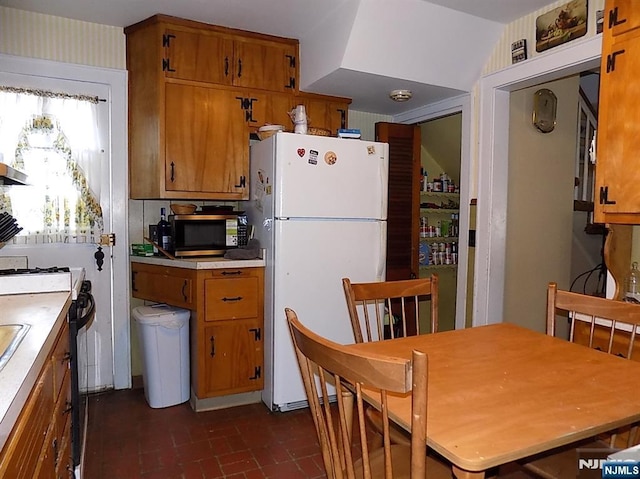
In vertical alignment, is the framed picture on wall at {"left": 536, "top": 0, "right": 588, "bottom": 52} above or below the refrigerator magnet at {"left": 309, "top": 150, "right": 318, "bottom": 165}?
→ above

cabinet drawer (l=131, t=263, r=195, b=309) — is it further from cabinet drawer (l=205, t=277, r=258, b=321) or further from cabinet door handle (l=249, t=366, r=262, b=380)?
cabinet door handle (l=249, t=366, r=262, b=380)

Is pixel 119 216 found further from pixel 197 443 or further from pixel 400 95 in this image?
pixel 400 95

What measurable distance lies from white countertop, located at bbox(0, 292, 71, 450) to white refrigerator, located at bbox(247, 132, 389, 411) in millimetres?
1206

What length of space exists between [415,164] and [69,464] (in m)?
3.09

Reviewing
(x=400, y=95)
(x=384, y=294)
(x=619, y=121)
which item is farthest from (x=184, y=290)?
(x=619, y=121)

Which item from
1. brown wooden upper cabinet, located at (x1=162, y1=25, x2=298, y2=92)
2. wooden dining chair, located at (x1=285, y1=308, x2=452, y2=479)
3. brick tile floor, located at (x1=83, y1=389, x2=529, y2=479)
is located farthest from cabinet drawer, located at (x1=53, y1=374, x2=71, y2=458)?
brown wooden upper cabinet, located at (x1=162, y1=25, x2=298, y2=92)

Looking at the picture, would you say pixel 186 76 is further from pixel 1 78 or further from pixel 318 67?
pixel 1 78

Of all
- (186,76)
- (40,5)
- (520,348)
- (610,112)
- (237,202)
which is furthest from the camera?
(237,202)

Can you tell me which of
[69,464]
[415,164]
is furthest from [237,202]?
A: [69,464]

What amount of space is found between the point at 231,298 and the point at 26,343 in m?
1.62

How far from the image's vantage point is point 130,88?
3031mm

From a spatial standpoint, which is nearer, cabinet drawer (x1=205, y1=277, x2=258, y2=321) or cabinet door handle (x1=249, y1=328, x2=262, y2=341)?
cabinet drawer (x1=205, y1=277, x2=258, y2=321)

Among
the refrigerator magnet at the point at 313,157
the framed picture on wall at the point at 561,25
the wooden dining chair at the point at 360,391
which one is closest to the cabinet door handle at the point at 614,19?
the framed picture on wall at the point at 561,25

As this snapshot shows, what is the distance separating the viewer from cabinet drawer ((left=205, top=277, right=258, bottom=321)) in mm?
A: 2723
